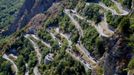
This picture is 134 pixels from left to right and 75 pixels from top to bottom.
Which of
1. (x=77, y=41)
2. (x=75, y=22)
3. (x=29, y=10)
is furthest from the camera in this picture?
(x=29, y=10)

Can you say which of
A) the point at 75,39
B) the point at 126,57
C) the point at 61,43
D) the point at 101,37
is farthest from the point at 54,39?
the point at 126,57

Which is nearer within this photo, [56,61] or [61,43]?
[56,61]

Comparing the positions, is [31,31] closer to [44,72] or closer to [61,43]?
[61,43]

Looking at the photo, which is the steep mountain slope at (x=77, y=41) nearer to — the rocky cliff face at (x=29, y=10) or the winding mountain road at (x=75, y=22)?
the winding mountain road at (x=75, y=22)

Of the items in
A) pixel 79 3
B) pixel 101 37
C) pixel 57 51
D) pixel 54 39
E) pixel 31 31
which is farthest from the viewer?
pixel 31 31

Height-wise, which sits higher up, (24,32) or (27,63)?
(24,32)

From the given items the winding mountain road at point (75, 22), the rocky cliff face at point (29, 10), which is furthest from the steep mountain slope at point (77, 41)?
the rocky cliff face at point (29, 10)

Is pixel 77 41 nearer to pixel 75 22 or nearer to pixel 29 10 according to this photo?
pixel 75 22

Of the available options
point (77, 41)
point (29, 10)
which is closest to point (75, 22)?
point (77, 41)

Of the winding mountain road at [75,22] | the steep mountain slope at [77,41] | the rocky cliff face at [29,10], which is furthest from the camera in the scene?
the rocky cliff face at [29,10]
